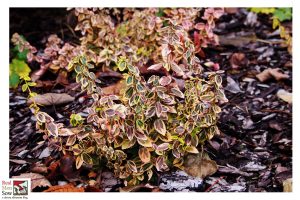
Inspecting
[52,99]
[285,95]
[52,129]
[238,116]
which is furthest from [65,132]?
[285,95]

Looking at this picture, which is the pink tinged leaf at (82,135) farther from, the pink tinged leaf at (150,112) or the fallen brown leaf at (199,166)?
the fallen brown leaf at (199,166)

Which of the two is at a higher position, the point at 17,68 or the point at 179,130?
the point at 17,68

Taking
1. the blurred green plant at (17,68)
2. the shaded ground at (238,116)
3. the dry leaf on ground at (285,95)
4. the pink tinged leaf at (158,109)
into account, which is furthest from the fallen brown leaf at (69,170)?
the dry leaf on ground at (285,95)

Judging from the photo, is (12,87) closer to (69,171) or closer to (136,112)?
(69,171)

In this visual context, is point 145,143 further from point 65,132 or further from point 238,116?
point 238,116
